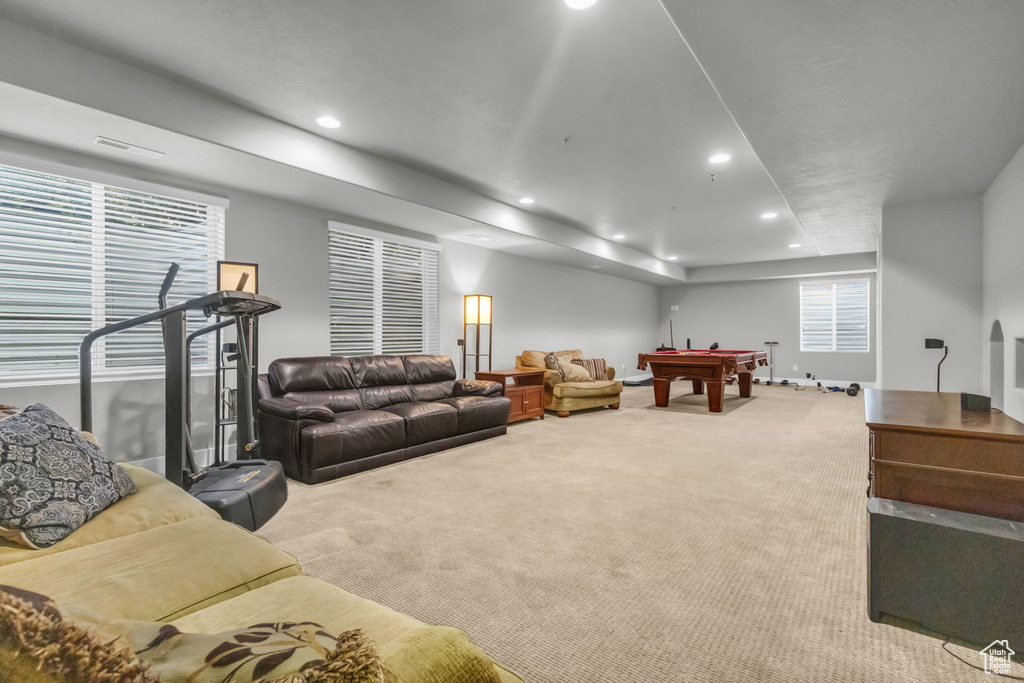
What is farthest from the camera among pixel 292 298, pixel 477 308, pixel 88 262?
pixel 477 308

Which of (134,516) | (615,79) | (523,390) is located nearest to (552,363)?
(523,390)

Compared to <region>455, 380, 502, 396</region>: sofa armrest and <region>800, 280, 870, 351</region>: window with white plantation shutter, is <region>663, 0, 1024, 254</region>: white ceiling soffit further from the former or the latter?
<region>800, 280, 870, 351</region>: window with white plantation shutter

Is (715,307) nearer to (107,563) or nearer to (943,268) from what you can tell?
(943,268)

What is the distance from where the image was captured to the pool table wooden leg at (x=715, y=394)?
6.67 metres

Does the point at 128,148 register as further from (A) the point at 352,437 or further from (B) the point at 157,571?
(B) the point at 157,571

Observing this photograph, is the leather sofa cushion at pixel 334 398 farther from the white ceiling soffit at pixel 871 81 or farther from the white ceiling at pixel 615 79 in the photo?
the white ceiling soffit at pixel 871 81

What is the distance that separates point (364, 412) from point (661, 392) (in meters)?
4.83

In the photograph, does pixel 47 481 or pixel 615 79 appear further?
pixel 615 79

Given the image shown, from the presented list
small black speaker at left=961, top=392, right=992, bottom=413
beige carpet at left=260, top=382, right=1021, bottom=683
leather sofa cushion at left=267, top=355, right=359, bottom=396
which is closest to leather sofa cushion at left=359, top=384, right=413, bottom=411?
leather sofa cushion at left=267, top=355, right=359, bottom=396

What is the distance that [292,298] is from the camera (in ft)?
16.1

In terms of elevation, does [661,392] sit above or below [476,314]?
below

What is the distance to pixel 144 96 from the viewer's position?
2990 millimetres

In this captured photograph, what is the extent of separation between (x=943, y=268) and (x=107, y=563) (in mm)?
5968

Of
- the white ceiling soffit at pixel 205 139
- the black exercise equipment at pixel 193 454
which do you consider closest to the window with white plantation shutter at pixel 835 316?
the white ceiling soffit at pixel 205 139
